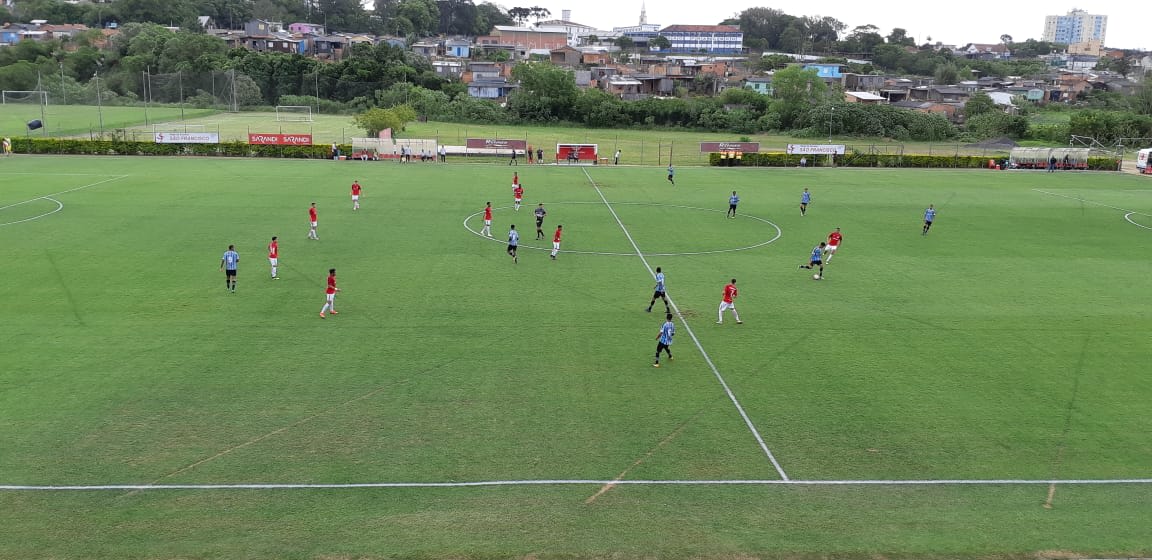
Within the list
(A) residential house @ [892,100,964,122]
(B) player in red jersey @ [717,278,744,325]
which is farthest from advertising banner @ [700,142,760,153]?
(A) residential house @ [892,100,964,122]

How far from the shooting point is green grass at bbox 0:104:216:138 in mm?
73062

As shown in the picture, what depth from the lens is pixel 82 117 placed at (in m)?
84.6

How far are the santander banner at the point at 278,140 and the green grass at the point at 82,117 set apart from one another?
15322mm

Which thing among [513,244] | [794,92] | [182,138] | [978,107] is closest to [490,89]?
[794,92]

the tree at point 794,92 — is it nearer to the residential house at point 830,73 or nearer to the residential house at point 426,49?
the residential house at point 830,73

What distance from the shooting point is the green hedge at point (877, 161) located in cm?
6925

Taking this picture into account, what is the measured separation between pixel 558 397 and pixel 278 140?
55.1m

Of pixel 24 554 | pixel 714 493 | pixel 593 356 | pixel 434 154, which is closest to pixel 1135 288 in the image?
pixel 593 356

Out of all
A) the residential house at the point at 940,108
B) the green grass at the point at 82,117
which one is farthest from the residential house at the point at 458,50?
the residential house at the point at 940,108

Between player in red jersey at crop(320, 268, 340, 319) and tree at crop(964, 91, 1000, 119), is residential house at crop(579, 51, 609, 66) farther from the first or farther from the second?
player in red jersey at crop(320, 268, 340, 319)

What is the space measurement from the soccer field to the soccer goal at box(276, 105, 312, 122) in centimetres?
6304

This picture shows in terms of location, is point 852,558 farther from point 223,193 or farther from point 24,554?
point 223,193

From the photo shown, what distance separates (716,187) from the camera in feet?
176

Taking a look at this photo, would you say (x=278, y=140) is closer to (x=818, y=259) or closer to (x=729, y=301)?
(x=818, y=259)
